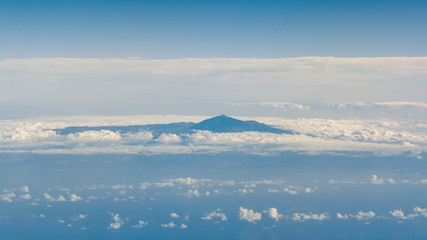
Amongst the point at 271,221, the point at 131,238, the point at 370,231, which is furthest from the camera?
the point at 271,221

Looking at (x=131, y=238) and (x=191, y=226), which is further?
(x=191, y=226)

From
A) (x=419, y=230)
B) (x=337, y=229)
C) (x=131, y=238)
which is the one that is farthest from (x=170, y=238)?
(x=419, y=230)

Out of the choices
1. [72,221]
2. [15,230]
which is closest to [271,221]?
[72,221]

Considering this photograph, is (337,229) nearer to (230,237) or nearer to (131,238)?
(230,237)

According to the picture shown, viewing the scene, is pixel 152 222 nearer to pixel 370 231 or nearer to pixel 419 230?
pixel 370 231

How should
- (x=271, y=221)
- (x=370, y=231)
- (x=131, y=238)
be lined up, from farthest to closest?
1. (x=271, y=221)
2. (x=370, y=231)
3. (x=131, y=238)

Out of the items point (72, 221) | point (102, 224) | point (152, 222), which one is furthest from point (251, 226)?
point (72, 221)

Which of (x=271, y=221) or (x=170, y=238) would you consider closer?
(x=170, y=238)
